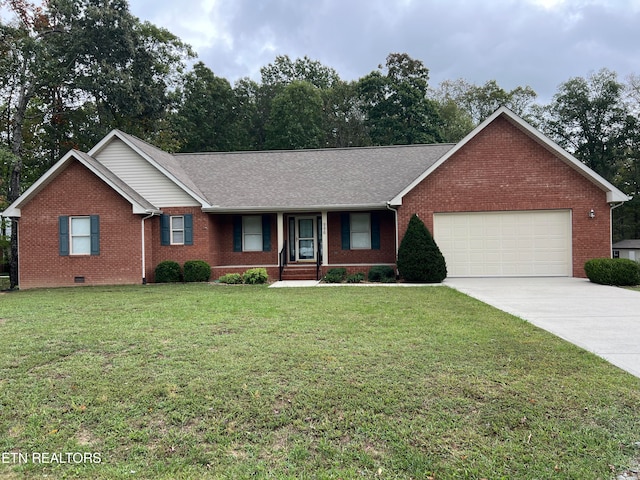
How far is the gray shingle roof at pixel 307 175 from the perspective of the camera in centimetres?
1602

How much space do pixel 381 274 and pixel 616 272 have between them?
7158mm

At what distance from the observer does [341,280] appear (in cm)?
1424

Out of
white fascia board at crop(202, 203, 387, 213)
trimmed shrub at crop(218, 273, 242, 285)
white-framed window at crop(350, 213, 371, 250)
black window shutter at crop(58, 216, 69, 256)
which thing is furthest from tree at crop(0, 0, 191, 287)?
white-framed window at crop(350, 213, 371, 250)

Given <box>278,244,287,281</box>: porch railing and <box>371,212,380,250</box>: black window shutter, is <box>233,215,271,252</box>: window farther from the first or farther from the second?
<box>371,212,380,250</box>: black window shutter

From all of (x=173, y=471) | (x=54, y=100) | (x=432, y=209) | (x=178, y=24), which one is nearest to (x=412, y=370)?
(x=173, y=471)

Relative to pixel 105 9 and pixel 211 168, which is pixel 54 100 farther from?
pixel 211 168

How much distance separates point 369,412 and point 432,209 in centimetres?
1203

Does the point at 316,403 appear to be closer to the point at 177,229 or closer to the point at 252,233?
the point at 177,229

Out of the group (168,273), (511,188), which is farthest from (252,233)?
(511,188)

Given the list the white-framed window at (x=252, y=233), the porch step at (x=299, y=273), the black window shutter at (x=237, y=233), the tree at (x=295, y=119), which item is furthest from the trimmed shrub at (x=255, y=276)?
the tree at (x=295, y=119)

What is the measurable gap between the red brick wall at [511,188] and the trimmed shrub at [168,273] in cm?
853

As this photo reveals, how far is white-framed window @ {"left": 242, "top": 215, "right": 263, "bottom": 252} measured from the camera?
17172 mm

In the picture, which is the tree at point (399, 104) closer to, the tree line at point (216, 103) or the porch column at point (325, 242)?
the tree line at point (216, 103)

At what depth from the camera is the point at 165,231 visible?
51.6 ft
